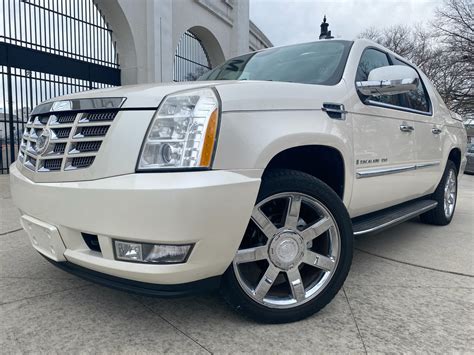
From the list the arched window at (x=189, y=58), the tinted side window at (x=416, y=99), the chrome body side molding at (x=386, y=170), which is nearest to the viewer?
the chrome body side molding at (x=386, y=170)

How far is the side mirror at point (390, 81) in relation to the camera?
2.51m

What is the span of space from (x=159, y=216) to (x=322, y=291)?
42.0 inches

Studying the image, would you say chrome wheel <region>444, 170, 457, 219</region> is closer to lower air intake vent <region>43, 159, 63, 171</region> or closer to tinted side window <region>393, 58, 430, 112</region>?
tinted side window <region>393, 58, 430, 112</region>

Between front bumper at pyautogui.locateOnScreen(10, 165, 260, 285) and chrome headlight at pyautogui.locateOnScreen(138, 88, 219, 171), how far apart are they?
0.22 feet

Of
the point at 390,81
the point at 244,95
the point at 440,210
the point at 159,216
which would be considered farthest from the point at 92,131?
the point at 440,210

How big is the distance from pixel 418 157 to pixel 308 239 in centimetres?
190

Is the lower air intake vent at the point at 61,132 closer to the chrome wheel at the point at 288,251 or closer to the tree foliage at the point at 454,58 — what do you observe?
the chrome wheel at the point at 288,251

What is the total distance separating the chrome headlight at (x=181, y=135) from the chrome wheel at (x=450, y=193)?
148 inches

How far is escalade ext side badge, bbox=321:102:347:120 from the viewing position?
2.31 meters

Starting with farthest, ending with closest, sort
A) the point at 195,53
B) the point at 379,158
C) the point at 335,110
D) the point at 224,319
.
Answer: the point at 195,53
the point at 379,158
the point at 335,110
the point at 224,319

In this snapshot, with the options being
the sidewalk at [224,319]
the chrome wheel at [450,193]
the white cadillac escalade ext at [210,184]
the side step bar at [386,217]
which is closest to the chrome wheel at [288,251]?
the white cadillac escalade ext at [210,184]

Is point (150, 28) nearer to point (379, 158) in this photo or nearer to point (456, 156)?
point (456, 156)

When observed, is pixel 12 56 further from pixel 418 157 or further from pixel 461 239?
pixel 461 239

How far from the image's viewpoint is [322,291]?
213 centimetres
